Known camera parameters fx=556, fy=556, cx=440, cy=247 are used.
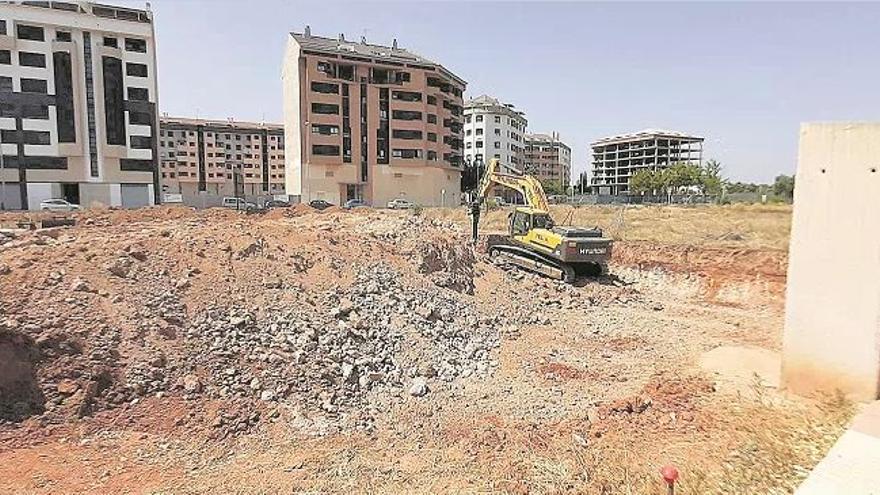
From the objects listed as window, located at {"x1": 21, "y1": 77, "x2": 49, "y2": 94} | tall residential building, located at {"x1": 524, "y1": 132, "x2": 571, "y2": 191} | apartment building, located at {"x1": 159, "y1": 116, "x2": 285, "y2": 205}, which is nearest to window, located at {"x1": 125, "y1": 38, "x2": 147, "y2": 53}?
window, located at {"x1": 21, "y1": 77, "x2": 49, "y2": 94}

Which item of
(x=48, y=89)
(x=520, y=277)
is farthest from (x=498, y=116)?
(x=520, y=277)

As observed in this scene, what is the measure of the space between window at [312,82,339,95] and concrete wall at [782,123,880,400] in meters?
44.8

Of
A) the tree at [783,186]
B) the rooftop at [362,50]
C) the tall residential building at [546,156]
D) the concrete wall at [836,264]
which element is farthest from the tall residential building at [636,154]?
the concrete wall at [836,264]

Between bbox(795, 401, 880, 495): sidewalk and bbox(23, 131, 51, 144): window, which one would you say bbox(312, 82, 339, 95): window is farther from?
bbox(795, 401, 880, 495): sidewalk

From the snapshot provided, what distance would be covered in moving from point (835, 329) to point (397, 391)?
242 inches

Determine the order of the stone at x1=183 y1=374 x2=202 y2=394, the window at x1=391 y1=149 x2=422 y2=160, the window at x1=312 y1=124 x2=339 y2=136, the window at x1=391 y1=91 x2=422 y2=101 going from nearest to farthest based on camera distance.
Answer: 1. the stone at x1=183 y1=374 x2=202 y2=394
2. the window at x1=312 y1=124 x2=339 y2=136
3. the window at x1=391 y1=91 x2=422 y2=101
4. the window at x1=391 y1=149 x2=422 y2=160

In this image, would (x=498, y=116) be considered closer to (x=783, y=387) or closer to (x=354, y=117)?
(x=354, y=117)

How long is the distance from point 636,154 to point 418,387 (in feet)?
330

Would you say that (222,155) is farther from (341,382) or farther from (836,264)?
(836,264)

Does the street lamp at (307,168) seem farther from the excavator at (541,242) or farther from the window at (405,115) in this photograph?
the excavator at (541,242)

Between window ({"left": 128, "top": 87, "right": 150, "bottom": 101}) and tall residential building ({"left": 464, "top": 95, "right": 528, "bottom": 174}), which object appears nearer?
window ({"left": 128, "top": 87, "right": 150, "bottom": 101})

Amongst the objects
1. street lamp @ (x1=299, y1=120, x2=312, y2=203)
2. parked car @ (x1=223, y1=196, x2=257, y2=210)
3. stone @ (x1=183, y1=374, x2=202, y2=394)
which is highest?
street lamp @ (x1=299, y1=120, x2=312, y2=203)

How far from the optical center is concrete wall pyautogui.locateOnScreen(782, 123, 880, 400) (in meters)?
6.98

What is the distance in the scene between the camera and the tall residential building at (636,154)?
9769 centimetres
